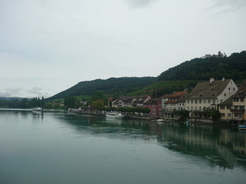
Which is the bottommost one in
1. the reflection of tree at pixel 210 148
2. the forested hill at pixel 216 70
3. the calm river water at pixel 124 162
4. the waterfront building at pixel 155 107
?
the calm river water at pixel 124 162

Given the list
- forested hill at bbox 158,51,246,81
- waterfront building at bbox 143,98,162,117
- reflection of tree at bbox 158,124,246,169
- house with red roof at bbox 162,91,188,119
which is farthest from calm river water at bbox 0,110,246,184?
forested hill at bbox 158,51,246,81

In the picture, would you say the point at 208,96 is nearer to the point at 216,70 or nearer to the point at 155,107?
the point at 155,107

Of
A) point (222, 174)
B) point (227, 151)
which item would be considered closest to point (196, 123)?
→ point (227, 151)

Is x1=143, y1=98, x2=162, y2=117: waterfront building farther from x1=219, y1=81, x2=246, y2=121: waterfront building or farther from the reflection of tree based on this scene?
the reflection of tree

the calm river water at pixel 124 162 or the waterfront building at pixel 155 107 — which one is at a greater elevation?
Answer: the waterfront building at pixel 155 107

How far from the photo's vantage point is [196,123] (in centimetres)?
5412

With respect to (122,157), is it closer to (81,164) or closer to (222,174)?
(81,164)

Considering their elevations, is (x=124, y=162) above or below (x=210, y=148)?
below

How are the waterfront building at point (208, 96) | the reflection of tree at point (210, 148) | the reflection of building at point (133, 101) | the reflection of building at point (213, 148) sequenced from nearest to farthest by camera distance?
1. the reflection of tree at point (210, 148)
2. the reflection of building at point (213, 148)
3. the waterfront building at point (208, 96)
4. the reflection of building at point (133, 101)

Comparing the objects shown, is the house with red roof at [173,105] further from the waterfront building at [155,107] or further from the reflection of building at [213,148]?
the reflection of building at [213,148]

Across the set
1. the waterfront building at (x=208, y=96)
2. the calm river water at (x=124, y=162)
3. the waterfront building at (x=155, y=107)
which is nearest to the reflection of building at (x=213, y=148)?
the calm river water at (x=124, y=162)

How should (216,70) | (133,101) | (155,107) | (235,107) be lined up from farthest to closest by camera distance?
1. (216,70)
2. (133,101)
3. (155,107)
4. (235,107)

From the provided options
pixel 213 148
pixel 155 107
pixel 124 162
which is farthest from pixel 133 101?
pixel 124 162

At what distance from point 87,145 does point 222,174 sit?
16894 millimetres
